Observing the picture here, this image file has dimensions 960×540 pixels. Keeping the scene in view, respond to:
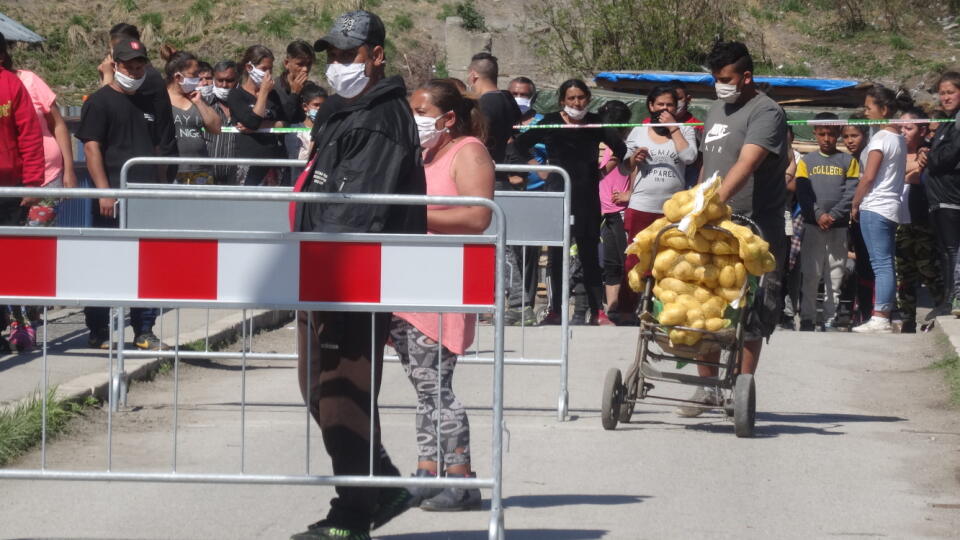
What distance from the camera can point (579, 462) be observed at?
7004 millimetres

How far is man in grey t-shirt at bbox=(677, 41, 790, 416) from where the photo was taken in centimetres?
809

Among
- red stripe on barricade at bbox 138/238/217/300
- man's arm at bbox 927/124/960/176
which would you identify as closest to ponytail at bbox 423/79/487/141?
red stripe on barricade at bbox 138/238/217/300

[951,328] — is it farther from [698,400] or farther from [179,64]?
[179,64]

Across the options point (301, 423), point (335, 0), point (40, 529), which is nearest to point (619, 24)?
point (335, 0)

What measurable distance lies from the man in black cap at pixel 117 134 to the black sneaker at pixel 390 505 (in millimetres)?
4602

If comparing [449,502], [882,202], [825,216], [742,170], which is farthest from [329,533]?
[825,216]

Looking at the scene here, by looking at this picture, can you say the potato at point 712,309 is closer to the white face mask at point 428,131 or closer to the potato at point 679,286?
the potato at point 679,286

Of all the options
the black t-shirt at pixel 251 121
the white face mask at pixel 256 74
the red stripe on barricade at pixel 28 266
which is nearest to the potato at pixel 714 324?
the red stripe on barricade at pixel 28 266

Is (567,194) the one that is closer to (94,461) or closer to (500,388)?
(94,461)

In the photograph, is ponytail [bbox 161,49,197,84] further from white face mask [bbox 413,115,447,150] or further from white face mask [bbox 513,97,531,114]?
white face mask [bbox 413,115,447,150]

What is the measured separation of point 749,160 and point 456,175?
8.43 feet

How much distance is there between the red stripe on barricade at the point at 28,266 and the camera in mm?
5121

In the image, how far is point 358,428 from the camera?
16.9ft

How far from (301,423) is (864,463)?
3.00 meters
